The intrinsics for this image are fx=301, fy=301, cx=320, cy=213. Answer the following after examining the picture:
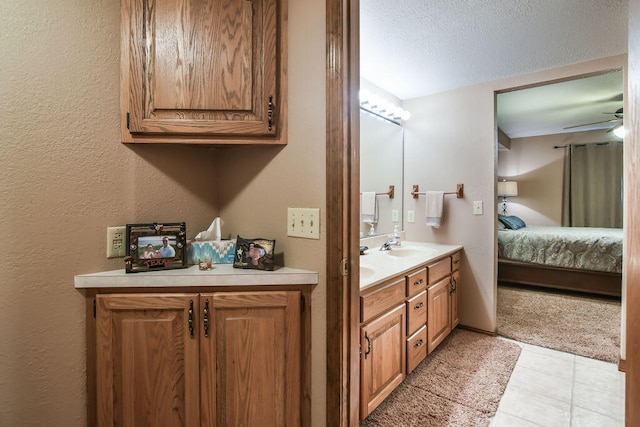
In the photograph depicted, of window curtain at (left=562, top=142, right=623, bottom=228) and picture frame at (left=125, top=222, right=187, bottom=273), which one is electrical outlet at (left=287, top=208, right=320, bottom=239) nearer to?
picture frame at (left=125, top=222, right=187, bottom=273)

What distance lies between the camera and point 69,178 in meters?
1.09

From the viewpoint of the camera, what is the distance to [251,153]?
4.33 ft

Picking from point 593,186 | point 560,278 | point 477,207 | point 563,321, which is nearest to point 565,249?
point 560,278

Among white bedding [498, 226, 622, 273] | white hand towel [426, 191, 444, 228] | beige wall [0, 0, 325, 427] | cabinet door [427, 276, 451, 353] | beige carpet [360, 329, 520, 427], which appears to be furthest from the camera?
white bedding [498, 226, 622, 273]

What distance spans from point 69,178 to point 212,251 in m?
0.57

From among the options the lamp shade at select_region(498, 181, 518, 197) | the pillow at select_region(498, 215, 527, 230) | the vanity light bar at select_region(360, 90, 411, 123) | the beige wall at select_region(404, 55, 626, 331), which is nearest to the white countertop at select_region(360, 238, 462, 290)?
the beige wall at select_region(404, 55, 626, 331)

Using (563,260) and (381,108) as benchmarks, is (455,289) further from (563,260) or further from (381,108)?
(563,260)

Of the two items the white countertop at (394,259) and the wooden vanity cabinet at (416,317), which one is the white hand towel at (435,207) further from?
the wooden vanity cabinet at (416,317)

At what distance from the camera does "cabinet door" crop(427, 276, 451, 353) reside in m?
2.19

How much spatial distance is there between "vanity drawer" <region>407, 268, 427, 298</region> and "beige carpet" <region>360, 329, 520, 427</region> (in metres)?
Result: 0.59

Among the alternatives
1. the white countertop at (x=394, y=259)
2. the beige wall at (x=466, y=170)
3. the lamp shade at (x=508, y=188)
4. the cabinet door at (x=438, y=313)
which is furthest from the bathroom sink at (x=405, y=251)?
the lamp shade at (x=508, y=188)

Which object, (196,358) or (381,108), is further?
(381,108)

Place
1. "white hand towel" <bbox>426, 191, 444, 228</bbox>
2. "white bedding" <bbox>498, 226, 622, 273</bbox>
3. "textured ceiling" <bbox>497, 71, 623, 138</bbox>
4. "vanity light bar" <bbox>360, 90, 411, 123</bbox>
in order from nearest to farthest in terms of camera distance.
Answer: "vanity light bar" <bbox>360, 90, 411, 123</bbox> < "white hand towel" <bbox>426, 191, 444, 228</bbox> < "textured ceiling" <bbox>497, 71, 623, 138</bbox> < "white bedding" <bbox>498, 226, 622, 273</bbox>

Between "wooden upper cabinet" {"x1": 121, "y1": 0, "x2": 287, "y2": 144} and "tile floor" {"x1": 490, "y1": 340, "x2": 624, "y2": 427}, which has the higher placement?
"wooden upper cabinet" {"x1": 121, "y1": 0, "x2": 287, "y2": 144}
